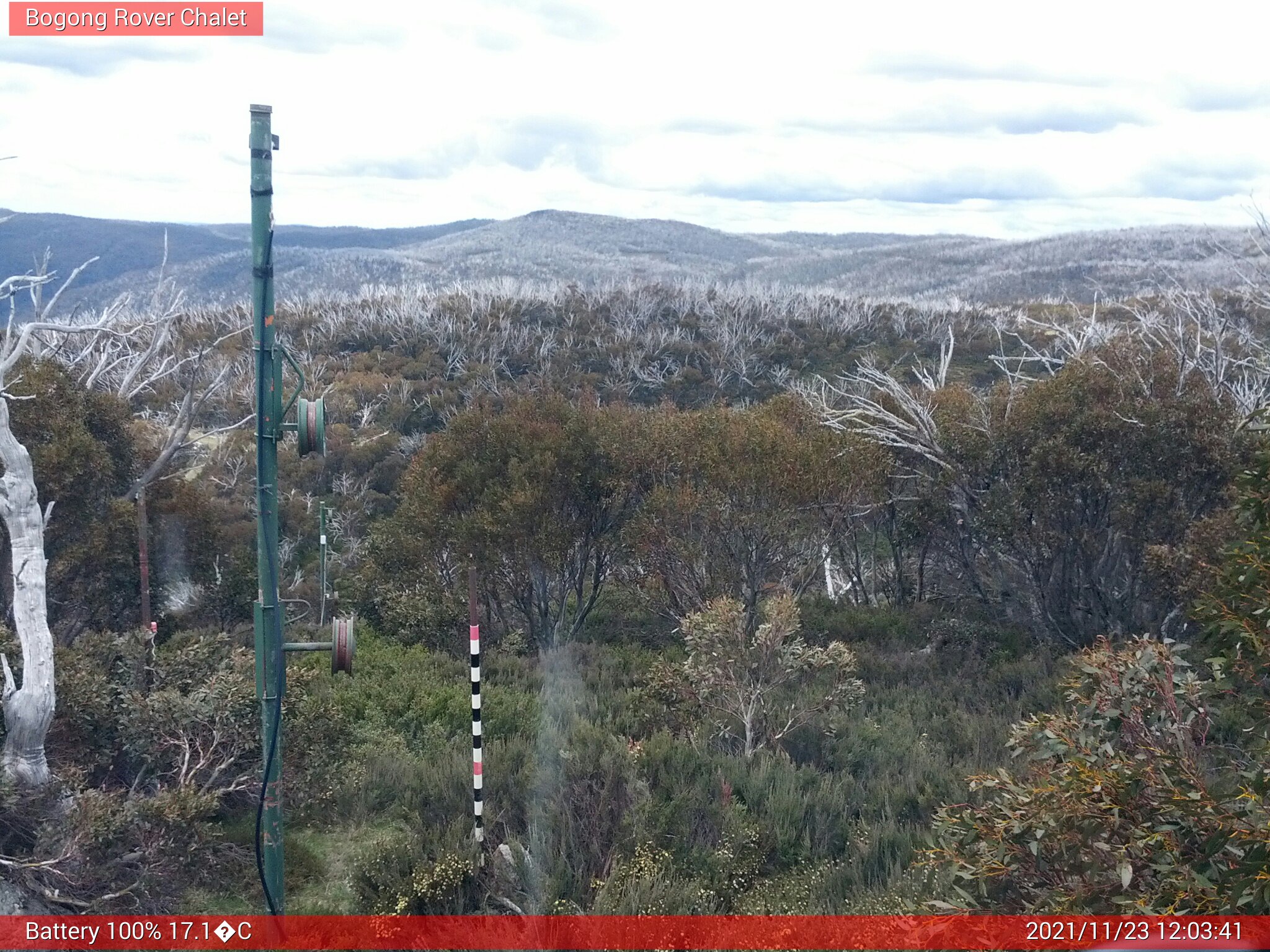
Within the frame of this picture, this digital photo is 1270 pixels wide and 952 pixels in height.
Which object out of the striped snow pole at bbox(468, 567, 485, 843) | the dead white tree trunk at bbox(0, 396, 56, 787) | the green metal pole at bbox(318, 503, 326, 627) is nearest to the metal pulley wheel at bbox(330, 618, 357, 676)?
the striped snow pole at bbox(468, 567, 485, 843)

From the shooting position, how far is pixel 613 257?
112 meters

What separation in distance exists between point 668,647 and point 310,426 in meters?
9.10

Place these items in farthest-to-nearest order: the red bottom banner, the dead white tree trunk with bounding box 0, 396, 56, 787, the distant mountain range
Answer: the distant mountain range → the dead white tree trunk with bounding box 0, 396, 56, 787 → the red bottom banner

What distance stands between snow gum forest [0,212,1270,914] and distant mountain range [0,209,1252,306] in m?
25.7

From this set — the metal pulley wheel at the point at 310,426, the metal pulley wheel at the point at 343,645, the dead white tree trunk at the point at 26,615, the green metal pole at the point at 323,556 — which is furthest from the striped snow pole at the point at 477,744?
the dead white tree trunk at the point at 26,615

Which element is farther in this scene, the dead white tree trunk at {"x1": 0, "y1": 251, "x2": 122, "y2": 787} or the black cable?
the dead white tree trunk at {"x1": 0, "y1": 251, "x2": 122, "y2": 787}

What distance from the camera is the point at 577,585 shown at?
1425cm

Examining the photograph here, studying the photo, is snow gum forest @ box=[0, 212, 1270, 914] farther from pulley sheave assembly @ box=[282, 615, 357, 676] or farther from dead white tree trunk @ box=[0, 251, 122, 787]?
pulley sheave assembly @ box=[282, 615, 357, 676]

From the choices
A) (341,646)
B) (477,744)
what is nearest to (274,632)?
(341,646)

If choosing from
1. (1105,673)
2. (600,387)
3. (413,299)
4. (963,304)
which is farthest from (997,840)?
(963,304)

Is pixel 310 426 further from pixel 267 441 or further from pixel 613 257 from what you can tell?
pixel 613 257

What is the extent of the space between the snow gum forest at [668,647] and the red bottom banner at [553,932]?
13 centimetres

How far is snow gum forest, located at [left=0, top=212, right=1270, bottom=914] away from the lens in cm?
509

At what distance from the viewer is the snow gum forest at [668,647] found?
5.09 meters
